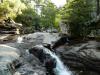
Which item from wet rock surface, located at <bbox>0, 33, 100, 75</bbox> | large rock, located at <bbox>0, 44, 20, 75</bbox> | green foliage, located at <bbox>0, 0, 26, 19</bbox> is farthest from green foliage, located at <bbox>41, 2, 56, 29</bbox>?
large rock, located at <bbox>0, 44, 20, 75</bbox>

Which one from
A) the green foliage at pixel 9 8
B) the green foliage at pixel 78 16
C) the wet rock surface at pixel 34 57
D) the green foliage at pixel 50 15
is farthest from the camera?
the green foliage at pixel 50 15

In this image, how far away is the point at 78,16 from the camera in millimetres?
18672

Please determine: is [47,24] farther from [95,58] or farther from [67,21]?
[95,58]

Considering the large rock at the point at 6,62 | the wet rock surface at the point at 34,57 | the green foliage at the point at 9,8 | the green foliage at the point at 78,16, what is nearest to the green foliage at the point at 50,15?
the green foliage at the point at 9,8

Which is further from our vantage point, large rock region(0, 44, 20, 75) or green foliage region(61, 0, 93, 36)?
green foliage region(61, 0, 93, 36)

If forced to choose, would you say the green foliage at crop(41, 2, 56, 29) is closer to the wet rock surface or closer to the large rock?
the wet rock surface

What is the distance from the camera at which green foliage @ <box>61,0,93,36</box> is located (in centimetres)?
1864

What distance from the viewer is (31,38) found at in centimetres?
1806

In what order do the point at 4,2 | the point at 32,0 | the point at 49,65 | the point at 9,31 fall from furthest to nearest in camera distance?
the point at 32,0
the point at 4,2
the point at 9,31
the point at 49,65

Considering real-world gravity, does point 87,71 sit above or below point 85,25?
below

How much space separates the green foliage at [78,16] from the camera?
18641 millimetres

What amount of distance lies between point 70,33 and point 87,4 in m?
3.13

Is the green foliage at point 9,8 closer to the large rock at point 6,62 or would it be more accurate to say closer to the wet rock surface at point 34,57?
the wet rock surface at point 34,57

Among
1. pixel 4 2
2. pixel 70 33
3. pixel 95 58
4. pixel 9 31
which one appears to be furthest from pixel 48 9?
pixel 95 58
